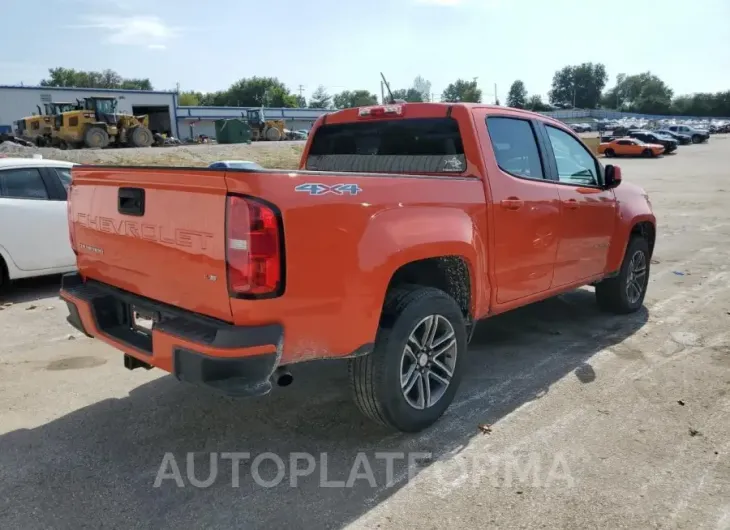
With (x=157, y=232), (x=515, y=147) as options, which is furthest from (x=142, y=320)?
(x=515, y=147)

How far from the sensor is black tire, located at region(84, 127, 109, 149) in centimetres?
3033

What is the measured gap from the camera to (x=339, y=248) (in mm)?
3018

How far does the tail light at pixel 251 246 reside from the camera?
274cm

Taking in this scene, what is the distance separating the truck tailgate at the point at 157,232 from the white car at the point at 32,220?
334cm

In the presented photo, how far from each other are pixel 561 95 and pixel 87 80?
11404cm

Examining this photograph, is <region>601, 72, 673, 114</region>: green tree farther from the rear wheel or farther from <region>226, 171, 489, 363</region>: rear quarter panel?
<region>226, 171, 489, 363</region>: rear quarter panel

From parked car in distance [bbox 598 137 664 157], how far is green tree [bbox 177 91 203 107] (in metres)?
95.5

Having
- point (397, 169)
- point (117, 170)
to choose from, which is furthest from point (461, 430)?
point (117, 170)

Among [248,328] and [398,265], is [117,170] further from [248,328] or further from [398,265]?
[398,265]

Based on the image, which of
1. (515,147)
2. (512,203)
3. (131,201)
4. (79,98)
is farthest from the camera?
(79,98)

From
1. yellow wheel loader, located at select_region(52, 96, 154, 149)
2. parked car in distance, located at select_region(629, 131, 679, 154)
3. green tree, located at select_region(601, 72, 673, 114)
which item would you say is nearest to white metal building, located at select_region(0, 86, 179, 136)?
yellow wheel loader, located at select_region(52, 96, 154, 149)

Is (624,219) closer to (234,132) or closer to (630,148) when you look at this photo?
(630,148)

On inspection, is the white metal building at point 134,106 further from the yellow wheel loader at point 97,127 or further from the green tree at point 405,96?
the green tree at point 405,96

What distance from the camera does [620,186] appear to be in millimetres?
5828
